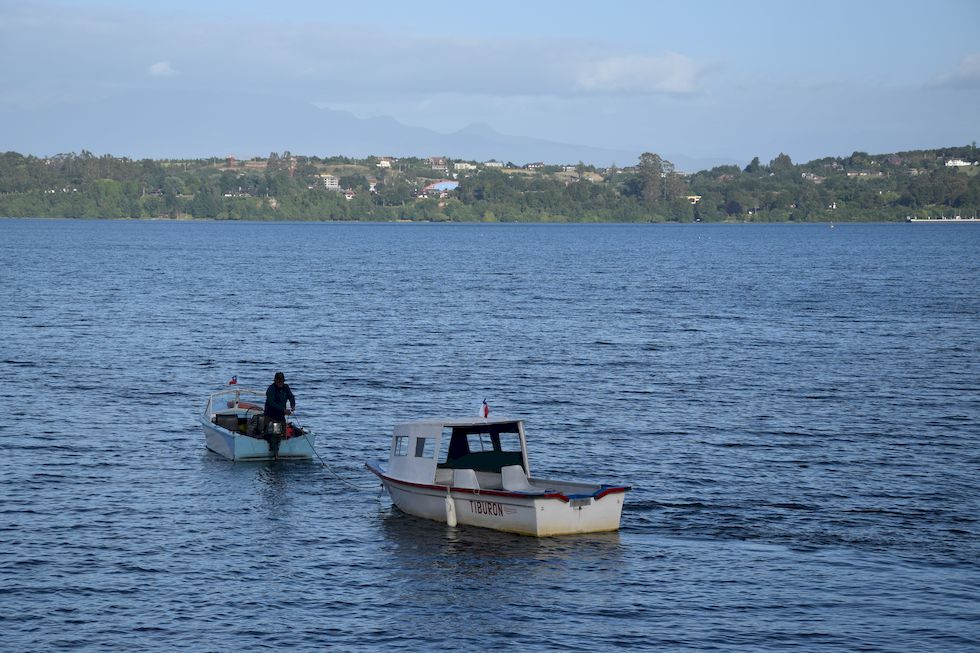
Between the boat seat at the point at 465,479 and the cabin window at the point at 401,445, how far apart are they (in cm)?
222

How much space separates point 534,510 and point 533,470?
752 cm

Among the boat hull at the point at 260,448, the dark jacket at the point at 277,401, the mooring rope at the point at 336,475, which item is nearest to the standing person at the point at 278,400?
the dark jacket at the point at 277,401

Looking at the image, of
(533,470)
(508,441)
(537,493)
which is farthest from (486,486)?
(533,470)

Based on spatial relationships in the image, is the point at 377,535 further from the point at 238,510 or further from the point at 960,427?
the point at 960,427

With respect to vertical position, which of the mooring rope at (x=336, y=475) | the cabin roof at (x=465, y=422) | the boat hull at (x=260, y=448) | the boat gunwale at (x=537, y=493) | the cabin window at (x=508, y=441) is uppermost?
the cabin roof at (x=465, y=422)

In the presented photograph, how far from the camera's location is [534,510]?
29.4 metres

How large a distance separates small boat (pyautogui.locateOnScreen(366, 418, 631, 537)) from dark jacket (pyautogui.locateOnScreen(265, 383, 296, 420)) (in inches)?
219

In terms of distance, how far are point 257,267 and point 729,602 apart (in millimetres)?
130791

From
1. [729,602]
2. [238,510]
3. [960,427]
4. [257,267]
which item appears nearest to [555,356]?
[960,427]

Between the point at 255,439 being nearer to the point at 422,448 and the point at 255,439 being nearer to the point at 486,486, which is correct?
the point at 422,448

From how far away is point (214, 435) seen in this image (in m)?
39.4

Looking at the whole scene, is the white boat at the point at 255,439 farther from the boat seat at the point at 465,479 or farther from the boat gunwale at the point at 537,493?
the boat seat at the point at 465,479

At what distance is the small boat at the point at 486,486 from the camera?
2962cm

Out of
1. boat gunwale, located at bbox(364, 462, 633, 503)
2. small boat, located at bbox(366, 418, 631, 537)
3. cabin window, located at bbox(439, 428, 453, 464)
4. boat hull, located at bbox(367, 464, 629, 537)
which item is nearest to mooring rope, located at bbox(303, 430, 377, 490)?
small boat, located at bbox(366, 418, 631, 537)
